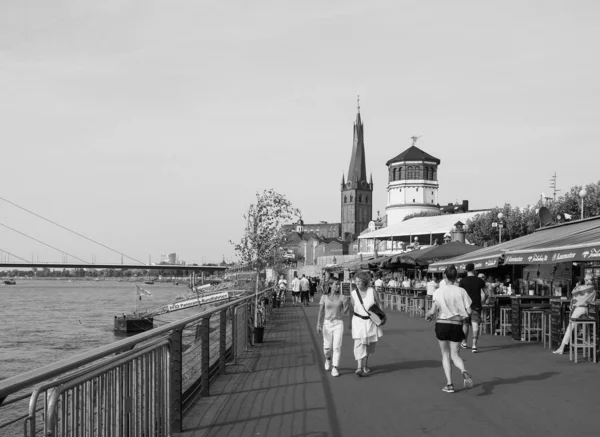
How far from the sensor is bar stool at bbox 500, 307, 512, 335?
747 inches

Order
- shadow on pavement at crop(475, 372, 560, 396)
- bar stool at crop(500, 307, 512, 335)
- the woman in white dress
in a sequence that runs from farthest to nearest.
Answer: bar stool at crop(500, 307, 512, 335) < the woman in white dress < shadow on pavement at crop(475, 372, 560, 396)

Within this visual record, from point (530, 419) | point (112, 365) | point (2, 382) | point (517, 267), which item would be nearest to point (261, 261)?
point (517, 267)

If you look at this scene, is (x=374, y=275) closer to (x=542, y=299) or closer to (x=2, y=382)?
(x=542, y=299)

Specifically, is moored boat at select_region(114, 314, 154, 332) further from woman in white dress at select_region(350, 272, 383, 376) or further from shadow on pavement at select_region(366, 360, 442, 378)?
woman in white dress at select_region(350, 272, 383, 376)

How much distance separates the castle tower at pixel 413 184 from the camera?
5192 inches

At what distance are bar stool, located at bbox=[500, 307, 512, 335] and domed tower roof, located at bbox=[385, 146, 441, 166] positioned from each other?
378 ft

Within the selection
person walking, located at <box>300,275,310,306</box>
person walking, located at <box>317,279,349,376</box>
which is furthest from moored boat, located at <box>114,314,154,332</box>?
person walking, located at <box>317,279,349,376</box>

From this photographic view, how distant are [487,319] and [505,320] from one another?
140cm

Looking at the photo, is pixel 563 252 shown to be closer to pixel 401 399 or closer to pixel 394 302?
pixel 401 399

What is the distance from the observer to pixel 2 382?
309cm

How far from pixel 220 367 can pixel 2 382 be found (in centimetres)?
876

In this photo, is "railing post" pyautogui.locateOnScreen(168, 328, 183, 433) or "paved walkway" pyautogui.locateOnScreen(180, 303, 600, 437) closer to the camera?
"railing post" pyautogui.locateOnScreen(168, 328, 183, 433)

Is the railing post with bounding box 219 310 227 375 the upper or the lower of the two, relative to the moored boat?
upper

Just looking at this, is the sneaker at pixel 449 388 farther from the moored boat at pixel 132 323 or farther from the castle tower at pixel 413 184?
the castle tower at pixel 413 184
